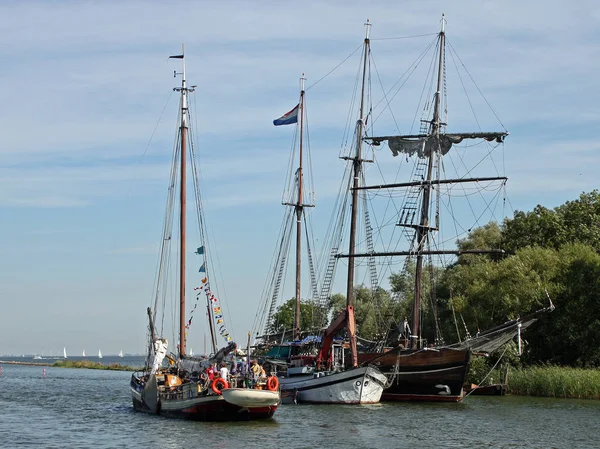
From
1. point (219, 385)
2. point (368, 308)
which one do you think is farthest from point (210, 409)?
point (368, 308)

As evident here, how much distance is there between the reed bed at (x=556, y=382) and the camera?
2356 inches

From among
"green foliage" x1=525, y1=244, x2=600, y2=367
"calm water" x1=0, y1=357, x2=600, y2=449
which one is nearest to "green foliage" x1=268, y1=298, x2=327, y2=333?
"green foliage" x1=525, y1=244, x2=600, y2=367

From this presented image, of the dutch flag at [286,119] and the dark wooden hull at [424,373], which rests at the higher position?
Answer: the dutch flag at [286,119]

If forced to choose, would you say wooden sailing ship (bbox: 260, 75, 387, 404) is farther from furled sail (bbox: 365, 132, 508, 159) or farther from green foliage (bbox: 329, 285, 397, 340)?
green foliage (bbox: 329, 285, 397, 340)

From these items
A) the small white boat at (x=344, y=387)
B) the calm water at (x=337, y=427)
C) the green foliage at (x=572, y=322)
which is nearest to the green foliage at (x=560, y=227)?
the green foliage at (x=572, y=322)

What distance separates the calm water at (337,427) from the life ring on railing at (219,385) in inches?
62.5

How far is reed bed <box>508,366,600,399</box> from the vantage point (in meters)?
59.8

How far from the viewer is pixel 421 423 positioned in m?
46.4

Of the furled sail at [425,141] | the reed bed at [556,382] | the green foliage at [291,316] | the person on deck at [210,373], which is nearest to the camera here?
the person on deck at [210,373]

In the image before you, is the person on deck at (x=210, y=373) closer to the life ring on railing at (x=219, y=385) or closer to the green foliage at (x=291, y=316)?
the life ring on railing at (x=219, y=385)

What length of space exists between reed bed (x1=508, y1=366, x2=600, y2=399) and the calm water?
2096 millimetres

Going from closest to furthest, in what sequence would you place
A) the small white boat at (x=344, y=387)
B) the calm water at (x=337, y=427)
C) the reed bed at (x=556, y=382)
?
the calm water at (x=337, y=427)
the small white boat at (x=344, y=387)
the reed bed at (x=556, y=382)

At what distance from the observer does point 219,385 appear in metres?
44.0

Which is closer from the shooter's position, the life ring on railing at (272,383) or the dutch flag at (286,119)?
the life ring on railing at (272,383)
